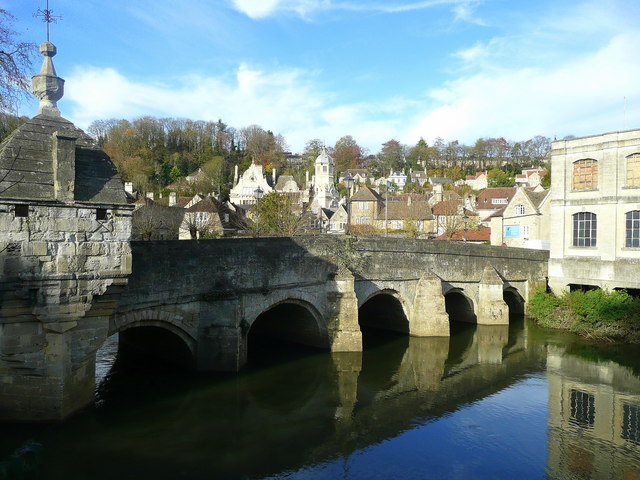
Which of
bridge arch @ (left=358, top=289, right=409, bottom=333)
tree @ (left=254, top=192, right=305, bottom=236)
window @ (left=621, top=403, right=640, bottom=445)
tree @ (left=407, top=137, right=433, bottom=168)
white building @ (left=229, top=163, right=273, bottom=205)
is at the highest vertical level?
tree @ (left=407, top=137, right=433, bottom=168)

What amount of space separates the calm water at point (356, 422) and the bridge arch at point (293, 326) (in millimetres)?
806

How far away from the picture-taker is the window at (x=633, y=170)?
25.4 meters

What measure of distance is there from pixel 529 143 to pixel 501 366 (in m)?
91.1

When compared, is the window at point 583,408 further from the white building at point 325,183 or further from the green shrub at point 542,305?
the white building at point 325,183

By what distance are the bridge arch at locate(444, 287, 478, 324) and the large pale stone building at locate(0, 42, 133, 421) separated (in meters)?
19.5

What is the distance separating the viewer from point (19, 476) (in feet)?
33.9

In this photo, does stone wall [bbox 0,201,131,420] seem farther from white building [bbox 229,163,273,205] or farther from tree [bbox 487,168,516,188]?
tree [bbox 487,168,516,188]

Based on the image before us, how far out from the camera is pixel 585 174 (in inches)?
1079

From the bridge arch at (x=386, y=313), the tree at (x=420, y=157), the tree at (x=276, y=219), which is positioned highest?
the tree at (x=420, y=157)

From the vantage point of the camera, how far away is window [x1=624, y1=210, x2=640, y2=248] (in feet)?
83.4

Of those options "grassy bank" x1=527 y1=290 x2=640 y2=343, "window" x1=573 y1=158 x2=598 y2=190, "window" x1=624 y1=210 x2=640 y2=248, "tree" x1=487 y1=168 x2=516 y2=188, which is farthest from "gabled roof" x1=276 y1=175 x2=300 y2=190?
"window" x1=624 y1=210 x2=640 y2=248

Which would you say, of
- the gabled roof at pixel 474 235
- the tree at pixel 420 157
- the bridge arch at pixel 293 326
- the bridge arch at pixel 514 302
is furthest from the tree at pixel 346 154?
the bridge arch at pixel 293 326

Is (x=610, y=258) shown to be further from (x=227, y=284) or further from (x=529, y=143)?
(x=529, y=143)

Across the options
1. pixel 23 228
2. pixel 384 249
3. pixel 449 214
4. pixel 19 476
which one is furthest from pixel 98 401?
pixel 449 214
